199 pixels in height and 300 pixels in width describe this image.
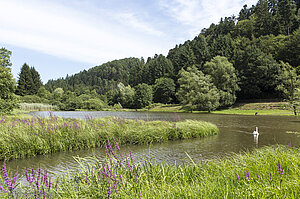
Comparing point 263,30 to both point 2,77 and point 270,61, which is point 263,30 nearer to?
point 270,61

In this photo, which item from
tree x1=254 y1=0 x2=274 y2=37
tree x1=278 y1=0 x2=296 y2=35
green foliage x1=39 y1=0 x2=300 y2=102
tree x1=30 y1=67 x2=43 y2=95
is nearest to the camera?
green foliage x1=39 y1=0 x2=300 y2=102

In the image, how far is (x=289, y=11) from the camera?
290ft

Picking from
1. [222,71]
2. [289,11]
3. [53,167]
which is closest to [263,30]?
[289,11]

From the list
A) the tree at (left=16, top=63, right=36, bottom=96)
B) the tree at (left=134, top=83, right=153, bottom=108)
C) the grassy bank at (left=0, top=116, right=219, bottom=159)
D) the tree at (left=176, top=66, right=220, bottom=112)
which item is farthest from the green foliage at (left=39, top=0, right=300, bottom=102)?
the grassy bank at (left=0, top=116, right=219, bottom=159)

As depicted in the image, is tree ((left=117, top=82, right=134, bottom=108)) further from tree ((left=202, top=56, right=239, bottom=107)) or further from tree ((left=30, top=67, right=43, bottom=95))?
tree ((left=30, top=67, right=43, bottom=95))

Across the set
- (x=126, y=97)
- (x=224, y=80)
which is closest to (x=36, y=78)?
(x=126, y=97)

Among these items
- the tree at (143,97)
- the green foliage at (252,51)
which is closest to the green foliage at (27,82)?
the green foliage at (252,51)

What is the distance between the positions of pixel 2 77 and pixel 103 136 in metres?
17.2

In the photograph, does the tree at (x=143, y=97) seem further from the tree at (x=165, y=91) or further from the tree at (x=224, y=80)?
the tree at (x=224, y=80)

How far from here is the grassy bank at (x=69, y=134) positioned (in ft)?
31.6

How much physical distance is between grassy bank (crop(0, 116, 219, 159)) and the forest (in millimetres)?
13988

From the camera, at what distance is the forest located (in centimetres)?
4922

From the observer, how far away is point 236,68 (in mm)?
63125

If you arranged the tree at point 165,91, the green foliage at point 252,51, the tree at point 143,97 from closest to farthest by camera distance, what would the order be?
1. the green foliage at point 252,51
2. the tree at point 143,97
3. the tree at point 165,91
